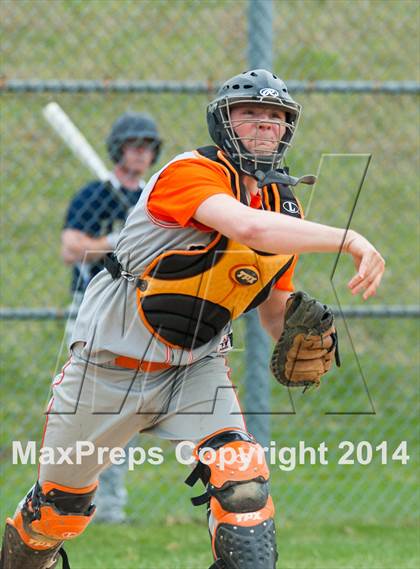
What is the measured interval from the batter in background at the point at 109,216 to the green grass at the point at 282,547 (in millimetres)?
190

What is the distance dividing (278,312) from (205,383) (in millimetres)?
474

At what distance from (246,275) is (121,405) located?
1.97 feet

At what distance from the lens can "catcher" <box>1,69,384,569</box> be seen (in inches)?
138

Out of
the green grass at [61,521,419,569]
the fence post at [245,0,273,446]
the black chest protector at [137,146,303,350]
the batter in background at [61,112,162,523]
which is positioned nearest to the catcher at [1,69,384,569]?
the black chest protector at [137,146,303,350]

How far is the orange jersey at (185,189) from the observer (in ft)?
11.2

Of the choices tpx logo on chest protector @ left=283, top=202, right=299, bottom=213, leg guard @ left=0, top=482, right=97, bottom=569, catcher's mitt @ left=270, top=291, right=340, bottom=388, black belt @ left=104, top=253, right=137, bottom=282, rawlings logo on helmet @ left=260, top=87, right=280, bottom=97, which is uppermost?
rawlings logo on helmet @ left=260, top=87, right=280, bottom=97

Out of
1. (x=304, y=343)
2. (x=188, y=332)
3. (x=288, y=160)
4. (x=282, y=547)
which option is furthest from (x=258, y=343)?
(x=288, y=160)

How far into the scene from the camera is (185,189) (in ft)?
11.3

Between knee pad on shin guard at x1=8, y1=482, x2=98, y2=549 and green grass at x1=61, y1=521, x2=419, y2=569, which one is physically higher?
green grass at x1=61, y1=521, x2=419, y2=569

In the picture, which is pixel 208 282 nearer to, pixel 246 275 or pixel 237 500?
pixel 246 275

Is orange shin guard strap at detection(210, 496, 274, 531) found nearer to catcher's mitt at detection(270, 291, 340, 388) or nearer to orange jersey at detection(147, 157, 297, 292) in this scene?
catcher's mitt at detection(270, 291, 340, 388)

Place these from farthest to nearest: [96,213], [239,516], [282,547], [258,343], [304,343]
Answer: [96,213]
[258,343]
[282,547]
[304,343]
[239,516]

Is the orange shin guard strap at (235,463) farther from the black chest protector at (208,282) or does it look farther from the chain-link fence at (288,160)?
the chain-link fence at (288,160)

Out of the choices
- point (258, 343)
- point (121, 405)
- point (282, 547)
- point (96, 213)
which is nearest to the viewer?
point (121, 405)
